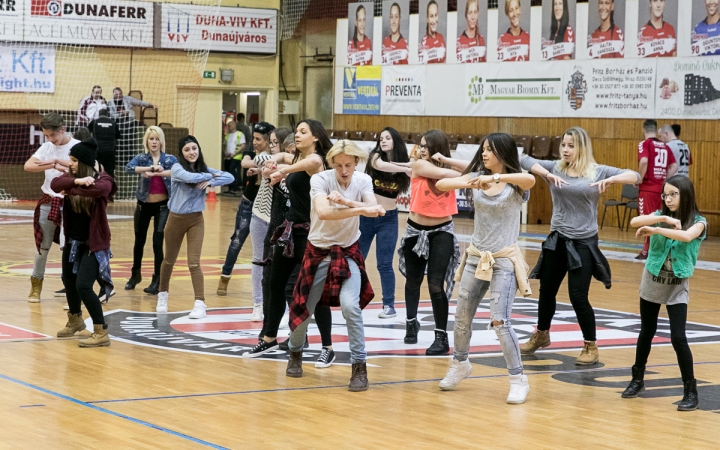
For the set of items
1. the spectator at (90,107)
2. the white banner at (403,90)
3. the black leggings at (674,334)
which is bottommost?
the black leggings at (674,334)

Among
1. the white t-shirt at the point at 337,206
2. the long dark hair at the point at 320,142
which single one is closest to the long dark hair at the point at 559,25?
the long dark hair at the point at 320,142

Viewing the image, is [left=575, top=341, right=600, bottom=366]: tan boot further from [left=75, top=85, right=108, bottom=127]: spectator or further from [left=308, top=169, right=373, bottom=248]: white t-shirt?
[left=75, top=85, right=108, bottom=127]: spectator

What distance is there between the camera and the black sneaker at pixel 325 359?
27.9 feet

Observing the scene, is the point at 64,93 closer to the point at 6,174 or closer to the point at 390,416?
the point at 6,174

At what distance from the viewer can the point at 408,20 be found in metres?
27.8

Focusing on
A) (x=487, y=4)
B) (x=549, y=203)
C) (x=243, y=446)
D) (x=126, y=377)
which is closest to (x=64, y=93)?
(x=487, y=4)

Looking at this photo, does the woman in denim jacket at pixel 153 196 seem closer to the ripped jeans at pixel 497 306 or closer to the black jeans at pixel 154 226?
the black jeans at pixel 154 226

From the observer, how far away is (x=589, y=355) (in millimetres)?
8852

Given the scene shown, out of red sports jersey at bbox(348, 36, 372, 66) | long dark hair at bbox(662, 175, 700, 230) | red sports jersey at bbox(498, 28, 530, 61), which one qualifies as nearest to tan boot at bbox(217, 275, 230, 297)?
long dark hair at bbox(662, 175, 700, 230)

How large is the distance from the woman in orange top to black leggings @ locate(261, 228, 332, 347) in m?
1.01

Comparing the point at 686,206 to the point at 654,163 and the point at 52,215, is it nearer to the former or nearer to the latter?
the point at 52,215

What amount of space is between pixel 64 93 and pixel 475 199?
72.8 feet

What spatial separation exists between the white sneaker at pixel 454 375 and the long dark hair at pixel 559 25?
17474mm

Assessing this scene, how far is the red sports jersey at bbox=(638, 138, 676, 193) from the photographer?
1694 cm
